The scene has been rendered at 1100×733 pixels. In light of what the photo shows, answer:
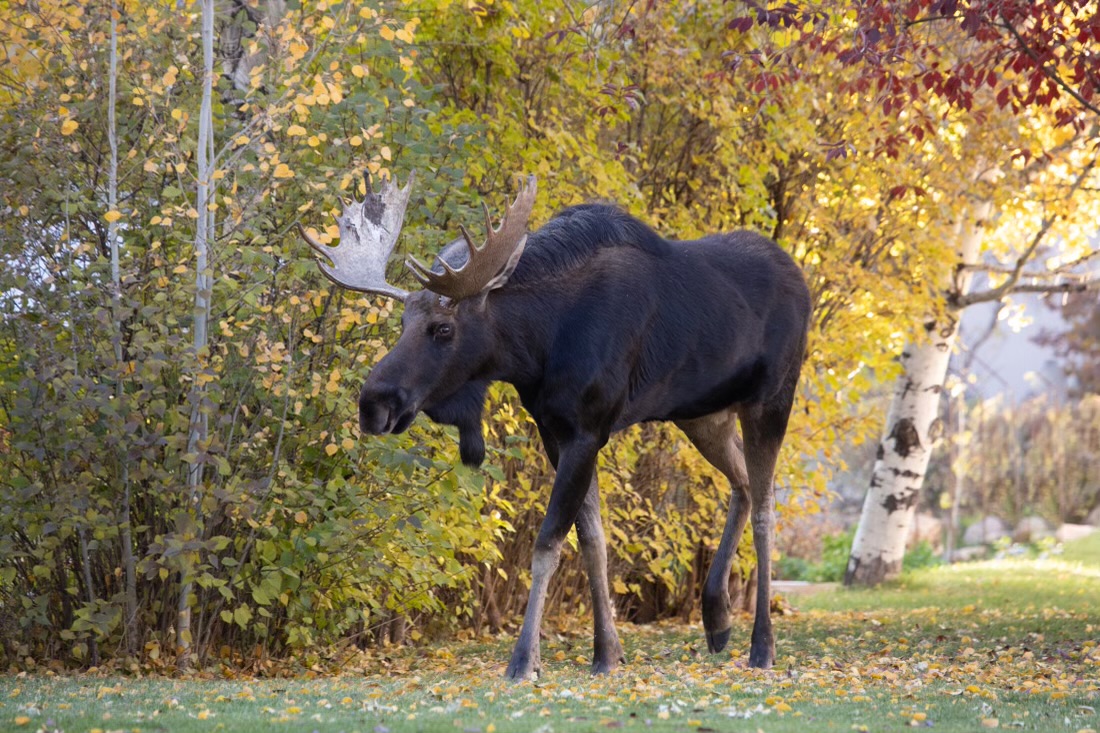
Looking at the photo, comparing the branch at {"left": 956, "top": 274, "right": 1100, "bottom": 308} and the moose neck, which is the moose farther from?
the branch at {"left": 956, "top": 274, "right": 1100, "bottom": 308}

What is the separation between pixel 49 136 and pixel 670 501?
5.32 m

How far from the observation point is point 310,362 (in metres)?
6.73

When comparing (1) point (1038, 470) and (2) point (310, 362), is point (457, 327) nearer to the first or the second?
(2) point (310, 362)

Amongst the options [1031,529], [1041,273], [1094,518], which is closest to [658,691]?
[1041,273]

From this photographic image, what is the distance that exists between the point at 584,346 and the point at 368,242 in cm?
118

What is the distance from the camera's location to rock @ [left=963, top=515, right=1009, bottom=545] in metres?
24.2

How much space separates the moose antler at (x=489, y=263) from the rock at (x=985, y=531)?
20.3m

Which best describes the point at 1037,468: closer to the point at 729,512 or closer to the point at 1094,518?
the point at 1094,518

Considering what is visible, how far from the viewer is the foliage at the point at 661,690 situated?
4254mm

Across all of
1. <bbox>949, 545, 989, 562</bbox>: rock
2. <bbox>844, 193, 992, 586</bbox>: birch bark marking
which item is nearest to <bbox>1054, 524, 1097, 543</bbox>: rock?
<bbox>949, 545, 989, 562</bbox>: rock

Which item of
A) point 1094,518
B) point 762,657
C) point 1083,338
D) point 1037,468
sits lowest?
point 762,657

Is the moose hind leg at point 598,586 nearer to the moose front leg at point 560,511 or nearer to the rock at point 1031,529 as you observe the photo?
the moose front leg at point 560,511

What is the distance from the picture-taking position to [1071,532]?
22344 millimetres

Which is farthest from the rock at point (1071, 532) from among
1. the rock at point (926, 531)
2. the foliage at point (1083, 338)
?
the foliage at point (1083, 338)
